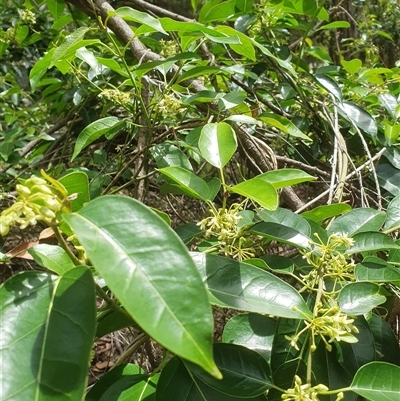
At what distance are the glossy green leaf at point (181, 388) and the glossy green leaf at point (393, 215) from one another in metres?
0.40

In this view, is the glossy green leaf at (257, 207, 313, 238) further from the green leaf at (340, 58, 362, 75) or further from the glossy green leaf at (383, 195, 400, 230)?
the green leaf at (340, 58, 362, 75)

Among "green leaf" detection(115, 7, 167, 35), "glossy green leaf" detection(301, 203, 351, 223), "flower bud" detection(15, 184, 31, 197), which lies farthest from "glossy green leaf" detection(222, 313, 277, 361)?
"green leaf" detection(115, 7, 167, 35)

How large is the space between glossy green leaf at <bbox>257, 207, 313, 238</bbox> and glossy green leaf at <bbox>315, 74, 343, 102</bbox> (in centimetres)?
60

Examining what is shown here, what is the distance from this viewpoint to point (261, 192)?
26.1 inches

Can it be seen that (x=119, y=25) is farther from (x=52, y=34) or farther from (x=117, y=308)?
(x=117, y=308)

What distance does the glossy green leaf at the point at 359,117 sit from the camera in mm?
1215

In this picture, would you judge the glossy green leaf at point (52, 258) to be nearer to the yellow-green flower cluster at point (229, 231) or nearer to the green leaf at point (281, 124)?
the yellow-green flower cluster at point (229, 231)

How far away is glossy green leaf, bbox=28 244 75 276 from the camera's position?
0.59m

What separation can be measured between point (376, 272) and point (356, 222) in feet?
0.37

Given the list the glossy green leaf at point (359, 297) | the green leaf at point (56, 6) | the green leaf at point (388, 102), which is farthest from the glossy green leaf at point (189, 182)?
the green leaf at point (56, 6)

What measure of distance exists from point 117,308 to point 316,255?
286mm

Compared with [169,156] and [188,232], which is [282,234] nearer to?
[188,232]

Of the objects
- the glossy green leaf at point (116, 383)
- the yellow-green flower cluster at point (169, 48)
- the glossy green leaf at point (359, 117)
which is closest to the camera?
the glossy green leaf at point (116, 383)

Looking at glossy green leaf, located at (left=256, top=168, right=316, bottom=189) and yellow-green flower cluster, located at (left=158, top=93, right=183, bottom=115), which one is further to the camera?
yellow-green flower cluster, located at (left=158, top=93, right=183, bottom=115)
